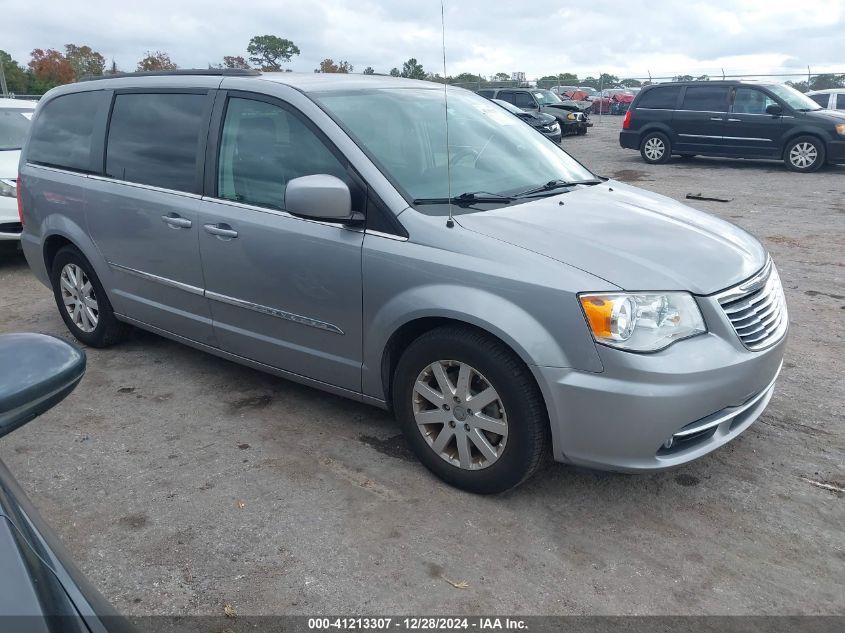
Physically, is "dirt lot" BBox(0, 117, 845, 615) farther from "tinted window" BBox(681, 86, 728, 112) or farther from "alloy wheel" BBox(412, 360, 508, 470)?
"tinted window" BBox(681, 86, 728, 112)

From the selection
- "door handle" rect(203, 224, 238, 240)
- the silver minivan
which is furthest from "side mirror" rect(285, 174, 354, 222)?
"door handle" rect(203, 224, 238, 240)

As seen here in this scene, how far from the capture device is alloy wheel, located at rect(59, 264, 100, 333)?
509 cm

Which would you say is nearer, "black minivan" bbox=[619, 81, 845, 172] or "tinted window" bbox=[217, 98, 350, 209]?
"tinted window" bbox=[217, 98, 350, 209]

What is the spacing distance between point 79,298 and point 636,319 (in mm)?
3961

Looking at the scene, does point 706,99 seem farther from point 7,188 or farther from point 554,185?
point 7,188

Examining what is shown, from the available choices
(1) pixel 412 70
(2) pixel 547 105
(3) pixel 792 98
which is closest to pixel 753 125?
(3) pixel 792 98

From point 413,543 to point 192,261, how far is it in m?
2.10

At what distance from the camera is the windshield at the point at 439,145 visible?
357 centimetres

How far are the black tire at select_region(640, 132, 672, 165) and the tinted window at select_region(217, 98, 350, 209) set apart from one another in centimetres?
1329

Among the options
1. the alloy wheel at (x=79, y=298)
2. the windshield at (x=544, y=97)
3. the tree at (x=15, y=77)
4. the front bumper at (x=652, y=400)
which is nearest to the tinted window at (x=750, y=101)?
the windshield at (x=544, y=97)

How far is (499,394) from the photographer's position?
3.03m

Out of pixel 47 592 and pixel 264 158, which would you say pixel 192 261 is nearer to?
pixel 264 158

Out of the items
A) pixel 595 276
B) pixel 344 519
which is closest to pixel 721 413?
pixel 595 276

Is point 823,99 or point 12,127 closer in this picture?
point 12,127
